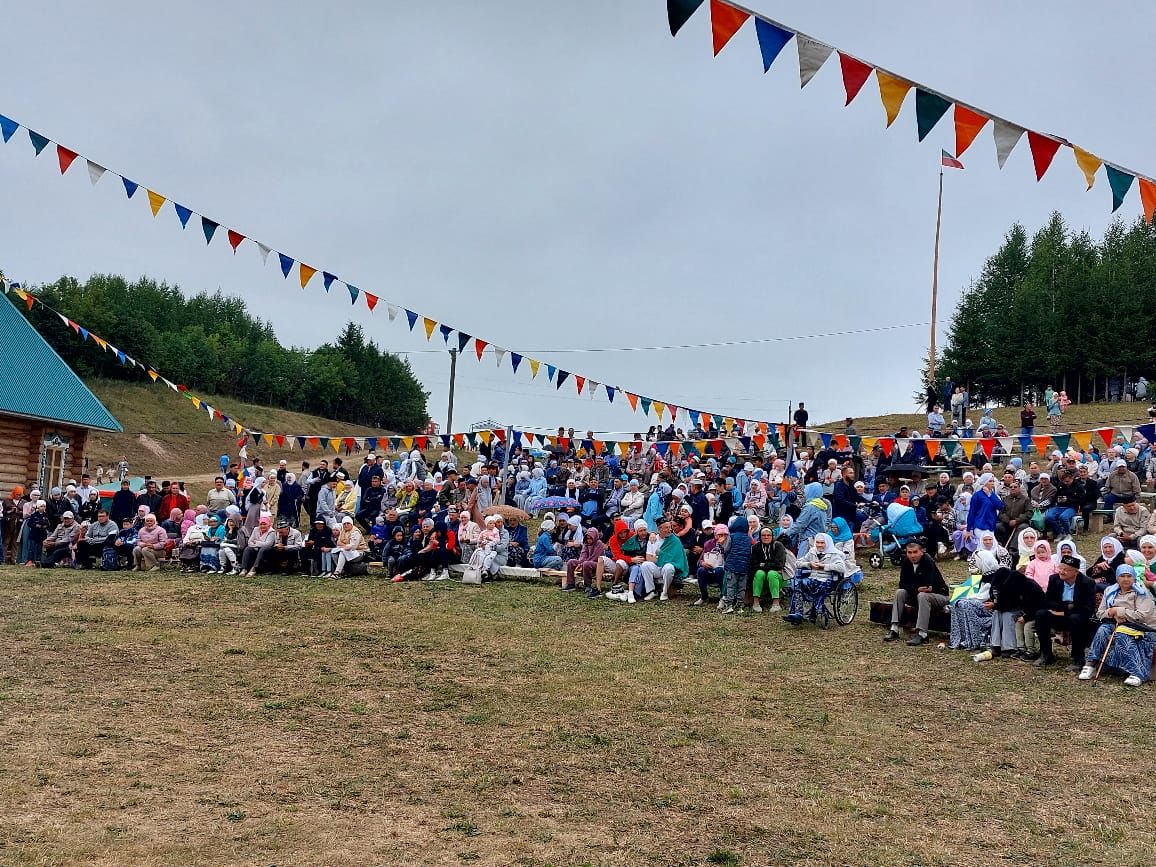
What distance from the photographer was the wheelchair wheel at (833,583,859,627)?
12.1 metres

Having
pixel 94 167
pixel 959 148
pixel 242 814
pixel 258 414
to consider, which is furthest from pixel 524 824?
pixel 258 414

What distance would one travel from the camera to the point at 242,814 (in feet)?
18.9

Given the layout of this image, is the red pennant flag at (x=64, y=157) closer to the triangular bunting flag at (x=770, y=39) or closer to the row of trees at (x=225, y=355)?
the triangular bunting flag at (x=770, y=39)

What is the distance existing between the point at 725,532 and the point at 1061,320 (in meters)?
42.0

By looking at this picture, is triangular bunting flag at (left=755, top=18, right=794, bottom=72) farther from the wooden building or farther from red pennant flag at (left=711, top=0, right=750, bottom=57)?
the wooden building

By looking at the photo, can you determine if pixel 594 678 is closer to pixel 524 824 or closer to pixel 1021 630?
pixel 524 824

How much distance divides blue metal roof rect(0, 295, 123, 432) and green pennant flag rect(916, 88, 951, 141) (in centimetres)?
2278

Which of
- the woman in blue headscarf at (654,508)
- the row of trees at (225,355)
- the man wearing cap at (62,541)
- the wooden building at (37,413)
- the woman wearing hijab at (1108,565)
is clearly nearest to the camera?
the woman wearing hijab at (1108,565)

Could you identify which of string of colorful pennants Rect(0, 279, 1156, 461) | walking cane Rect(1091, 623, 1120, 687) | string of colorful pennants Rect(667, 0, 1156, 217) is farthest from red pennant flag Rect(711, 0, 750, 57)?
string of colorful pennants Rect(0, 279, 1156, 461)

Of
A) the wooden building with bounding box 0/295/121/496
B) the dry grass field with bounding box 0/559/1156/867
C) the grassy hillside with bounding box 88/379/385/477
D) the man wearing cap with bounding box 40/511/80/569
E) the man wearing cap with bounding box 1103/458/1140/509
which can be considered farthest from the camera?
the grassy hillside with bounding box 88/379/385/477

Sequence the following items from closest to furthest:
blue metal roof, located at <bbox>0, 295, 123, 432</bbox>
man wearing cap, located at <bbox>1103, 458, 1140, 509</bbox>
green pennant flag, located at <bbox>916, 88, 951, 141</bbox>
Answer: green pennant flag, located at <bbox>916, 88, 951, 141</bbox> → man wearing cap, located at <bbox>1103, 458, 1140, 509</bbox> → blue metal roof, located at <bbox>0, 295, 123, 432</bbox>

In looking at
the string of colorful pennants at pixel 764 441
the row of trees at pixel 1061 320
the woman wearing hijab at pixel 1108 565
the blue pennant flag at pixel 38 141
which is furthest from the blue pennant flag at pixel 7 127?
the row of trees at pixel 1061 320

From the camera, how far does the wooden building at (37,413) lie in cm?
2448

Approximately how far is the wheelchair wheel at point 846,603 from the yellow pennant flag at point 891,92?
6.45m
